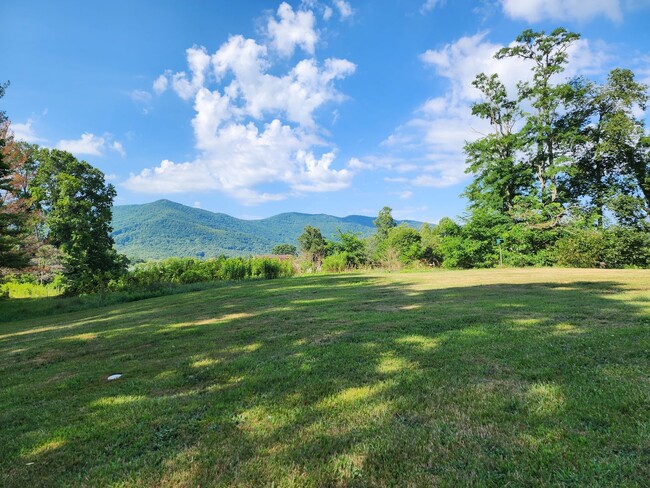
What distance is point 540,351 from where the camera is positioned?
359 centimetres

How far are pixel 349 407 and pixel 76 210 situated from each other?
2854 cm

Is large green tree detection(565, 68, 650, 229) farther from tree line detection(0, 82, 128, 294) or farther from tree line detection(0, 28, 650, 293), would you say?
tree line detection(0, 82, 128, 294)

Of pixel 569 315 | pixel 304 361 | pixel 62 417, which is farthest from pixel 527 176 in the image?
pixel 62 417

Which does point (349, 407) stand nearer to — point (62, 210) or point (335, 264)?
point (335, 264)

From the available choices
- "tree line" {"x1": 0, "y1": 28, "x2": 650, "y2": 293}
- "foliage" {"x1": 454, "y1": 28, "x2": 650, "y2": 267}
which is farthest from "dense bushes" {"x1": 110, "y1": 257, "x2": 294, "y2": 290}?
"foliage" {"x1": 454, "y1": 28, "x2": 650, "y2": 267}

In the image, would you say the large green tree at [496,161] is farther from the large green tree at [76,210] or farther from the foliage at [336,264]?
the large green tree at [76,210]

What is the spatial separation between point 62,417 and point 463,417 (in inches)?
126

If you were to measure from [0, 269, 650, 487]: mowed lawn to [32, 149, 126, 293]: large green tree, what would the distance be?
70.7ft

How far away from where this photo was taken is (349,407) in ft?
8.48

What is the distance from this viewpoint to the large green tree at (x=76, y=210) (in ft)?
74.6

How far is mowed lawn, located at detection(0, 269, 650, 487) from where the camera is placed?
186 centimetres

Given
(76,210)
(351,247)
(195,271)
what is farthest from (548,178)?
(76,210)

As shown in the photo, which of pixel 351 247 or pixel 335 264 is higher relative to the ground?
pixel 351 247

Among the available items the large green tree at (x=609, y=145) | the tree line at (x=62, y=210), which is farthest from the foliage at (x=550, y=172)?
the tree line at (x=62, y=210)
